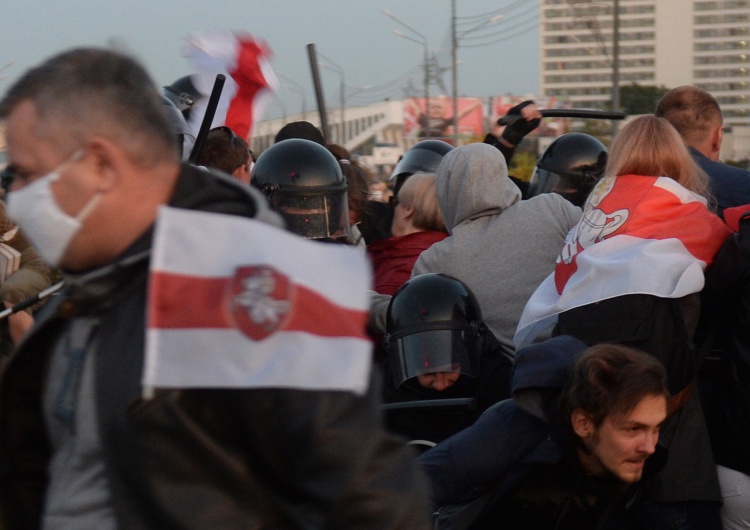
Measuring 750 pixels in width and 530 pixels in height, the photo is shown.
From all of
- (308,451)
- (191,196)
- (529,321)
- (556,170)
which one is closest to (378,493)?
(308,451)

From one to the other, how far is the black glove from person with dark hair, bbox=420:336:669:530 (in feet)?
9.53

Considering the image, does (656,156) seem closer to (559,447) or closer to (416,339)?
(416,339)

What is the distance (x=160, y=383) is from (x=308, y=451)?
23 centimetres

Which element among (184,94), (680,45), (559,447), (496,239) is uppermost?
(680,45)

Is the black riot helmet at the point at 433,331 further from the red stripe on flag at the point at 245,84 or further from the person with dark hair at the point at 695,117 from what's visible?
the red stripe on flag at the point at 245,84

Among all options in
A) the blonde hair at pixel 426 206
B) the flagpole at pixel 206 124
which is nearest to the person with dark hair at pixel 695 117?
the blonde hair at pixel 426 206

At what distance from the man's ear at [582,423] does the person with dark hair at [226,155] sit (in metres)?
2.54

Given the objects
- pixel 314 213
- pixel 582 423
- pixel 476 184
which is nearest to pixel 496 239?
pixel 476 184

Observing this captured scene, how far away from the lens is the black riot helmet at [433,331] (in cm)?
417

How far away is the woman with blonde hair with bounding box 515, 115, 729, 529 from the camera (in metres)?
3.69

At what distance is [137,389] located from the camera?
1.66m

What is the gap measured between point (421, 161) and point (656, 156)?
3403 millimetres

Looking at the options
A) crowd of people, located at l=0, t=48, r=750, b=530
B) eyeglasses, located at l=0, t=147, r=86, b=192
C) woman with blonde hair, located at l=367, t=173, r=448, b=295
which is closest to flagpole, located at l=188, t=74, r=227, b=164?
crowd of people, located at l=0, t=48, r=750, b=530

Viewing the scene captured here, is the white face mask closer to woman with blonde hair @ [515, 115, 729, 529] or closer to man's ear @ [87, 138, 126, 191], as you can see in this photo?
man's ear @ [87, 138, 126, 191]
